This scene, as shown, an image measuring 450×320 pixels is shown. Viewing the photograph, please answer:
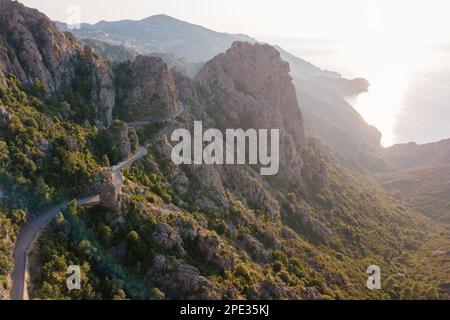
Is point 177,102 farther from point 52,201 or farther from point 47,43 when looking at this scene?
point 52,201

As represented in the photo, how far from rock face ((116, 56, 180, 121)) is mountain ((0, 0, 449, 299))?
14.4 inches

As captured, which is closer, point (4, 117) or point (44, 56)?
point (4, 117)

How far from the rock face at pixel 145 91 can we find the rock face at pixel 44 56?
3898 mm

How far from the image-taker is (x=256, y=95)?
142 m

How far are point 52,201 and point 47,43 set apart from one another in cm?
4247

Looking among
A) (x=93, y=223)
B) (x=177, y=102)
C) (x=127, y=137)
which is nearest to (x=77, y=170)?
(x=93, y=223)

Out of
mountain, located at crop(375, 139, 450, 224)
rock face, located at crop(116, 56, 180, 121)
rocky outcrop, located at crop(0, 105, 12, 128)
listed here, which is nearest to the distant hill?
mountain, located at crop(375, 139, 450, 224)

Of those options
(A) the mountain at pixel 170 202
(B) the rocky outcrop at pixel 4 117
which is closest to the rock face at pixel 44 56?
(A) the mountain at pixel 170 202

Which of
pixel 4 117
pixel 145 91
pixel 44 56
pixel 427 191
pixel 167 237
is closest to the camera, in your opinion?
pixel 167 237

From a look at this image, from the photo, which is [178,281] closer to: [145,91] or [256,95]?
[145,91]

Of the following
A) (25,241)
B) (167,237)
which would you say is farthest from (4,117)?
(167,237)

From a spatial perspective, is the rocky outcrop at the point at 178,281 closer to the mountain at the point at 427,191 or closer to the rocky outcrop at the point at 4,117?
the rocky outcrop at the point at 4,117

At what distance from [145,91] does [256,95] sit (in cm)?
5106

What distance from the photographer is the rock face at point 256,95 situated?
419 feet
